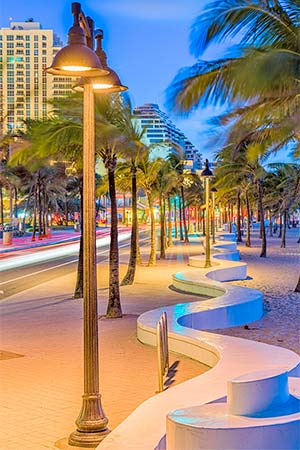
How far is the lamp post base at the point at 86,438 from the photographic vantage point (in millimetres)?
6168

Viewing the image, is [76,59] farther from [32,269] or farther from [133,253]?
[32,269]

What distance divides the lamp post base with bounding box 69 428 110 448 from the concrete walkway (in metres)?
0.20

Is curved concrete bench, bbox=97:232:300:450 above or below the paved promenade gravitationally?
above

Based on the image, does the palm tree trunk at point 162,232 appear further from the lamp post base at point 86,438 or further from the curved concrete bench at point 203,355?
the lamp post base at point 86,438

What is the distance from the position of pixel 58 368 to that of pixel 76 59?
15.9 ft

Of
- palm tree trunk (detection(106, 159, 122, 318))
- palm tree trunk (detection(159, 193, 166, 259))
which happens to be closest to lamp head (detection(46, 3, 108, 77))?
palm tree trunk (detection(106, 159, 122, 318))

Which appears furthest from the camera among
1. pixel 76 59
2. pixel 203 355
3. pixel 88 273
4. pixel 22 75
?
pixel 22 75

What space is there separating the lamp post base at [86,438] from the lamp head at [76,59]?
337cm

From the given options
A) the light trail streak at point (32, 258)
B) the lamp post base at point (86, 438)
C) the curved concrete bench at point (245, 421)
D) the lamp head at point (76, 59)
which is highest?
the lamp head at point (76, 59)

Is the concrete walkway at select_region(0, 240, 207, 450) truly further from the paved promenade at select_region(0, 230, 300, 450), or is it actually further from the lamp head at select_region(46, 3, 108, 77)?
the lamp head at select_region(46, 3, 108, 77)

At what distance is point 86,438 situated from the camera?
20.4 ft

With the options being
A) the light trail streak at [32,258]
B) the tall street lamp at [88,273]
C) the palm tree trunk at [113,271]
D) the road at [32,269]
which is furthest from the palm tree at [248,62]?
the light trail streak at [32,258]

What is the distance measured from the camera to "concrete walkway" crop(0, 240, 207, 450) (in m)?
6.94

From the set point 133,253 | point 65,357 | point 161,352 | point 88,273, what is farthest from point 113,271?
point 88,273
